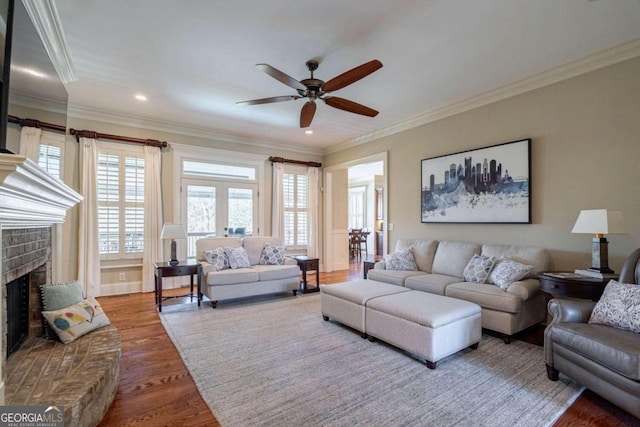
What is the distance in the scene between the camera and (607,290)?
234 centimetres

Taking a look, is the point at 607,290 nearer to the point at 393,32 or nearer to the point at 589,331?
the point at 589,331

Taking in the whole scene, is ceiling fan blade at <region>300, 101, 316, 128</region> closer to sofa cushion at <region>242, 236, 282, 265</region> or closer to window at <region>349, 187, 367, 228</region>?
sofa cushion at <region>242, 236, 282, 265</region>

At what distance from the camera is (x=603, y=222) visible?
2.69 m

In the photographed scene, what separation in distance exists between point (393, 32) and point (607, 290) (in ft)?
8.86

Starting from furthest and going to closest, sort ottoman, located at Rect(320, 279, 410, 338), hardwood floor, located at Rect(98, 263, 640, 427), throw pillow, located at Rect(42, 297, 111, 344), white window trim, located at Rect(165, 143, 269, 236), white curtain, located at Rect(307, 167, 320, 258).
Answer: white curtain, located at Rect(307, 167, 320, 258) → white window trim, located at Rect(165, 143, 269, 236) → ottoman, located at Rect(320, 279, 410, 338) → throw pillow, located at Rect(42, 297, 111, 344) → hardwood floor, located at Rect(98, 263, 640, 427)

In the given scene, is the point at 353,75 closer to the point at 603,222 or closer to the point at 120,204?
the point at 603,222

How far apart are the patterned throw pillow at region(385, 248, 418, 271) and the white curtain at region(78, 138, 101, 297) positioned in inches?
176

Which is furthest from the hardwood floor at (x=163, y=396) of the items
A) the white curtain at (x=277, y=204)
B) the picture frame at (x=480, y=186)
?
the white curtain at (x=277, y=204)

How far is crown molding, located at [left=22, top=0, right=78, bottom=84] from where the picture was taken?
7.62 feet

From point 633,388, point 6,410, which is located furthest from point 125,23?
A: point 633,388

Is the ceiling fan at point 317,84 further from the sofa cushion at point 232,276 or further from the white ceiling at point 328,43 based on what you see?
the sofa cushion at point 232,276

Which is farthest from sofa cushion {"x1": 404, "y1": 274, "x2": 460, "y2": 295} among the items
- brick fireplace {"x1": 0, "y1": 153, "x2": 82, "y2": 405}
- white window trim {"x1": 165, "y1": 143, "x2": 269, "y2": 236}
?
brick fireplace {"x1": 0, "y1": 153, "x2": 82, "y2": 405}

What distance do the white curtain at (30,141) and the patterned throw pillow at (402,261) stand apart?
397 cm

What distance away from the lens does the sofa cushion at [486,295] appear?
299 centimetres
